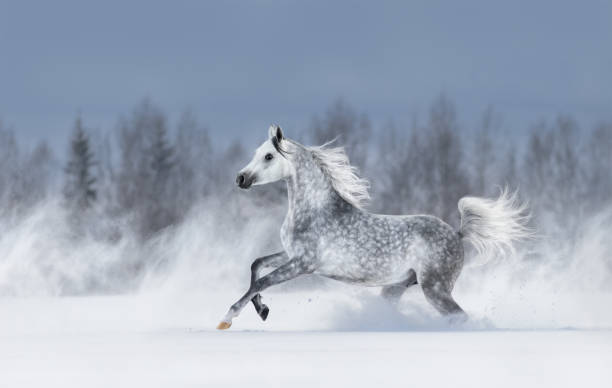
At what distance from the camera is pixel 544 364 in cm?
513

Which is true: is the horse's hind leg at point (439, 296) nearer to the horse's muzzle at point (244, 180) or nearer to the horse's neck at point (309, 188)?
the horse's neck at point (309, 188)

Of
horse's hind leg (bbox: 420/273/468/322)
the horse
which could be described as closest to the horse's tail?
the horse

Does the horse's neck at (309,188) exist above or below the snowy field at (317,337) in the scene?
above

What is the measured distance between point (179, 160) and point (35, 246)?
1973cm

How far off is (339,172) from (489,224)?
1.53 meters

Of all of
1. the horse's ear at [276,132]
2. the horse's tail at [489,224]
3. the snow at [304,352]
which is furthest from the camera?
the horse's tail at [489,224]

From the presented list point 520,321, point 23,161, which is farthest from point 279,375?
point 23,161

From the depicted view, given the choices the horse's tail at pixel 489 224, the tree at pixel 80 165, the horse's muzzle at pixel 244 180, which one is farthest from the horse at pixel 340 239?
the tree at pixel 80 165

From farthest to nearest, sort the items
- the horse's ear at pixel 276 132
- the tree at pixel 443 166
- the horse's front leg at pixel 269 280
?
the tree at pixel 443 166 → the horse's ear at pixel 276 132 → the horse's front leg at pixel 269 280

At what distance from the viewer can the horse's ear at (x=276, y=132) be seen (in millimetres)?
7973

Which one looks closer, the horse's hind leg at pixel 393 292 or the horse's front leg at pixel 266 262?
the horse's front leg at pixel 266 262

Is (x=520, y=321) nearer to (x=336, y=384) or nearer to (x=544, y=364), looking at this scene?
(x=544, y=364)

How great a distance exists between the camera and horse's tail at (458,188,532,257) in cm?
848

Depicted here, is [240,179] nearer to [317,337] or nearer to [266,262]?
[266,262]
